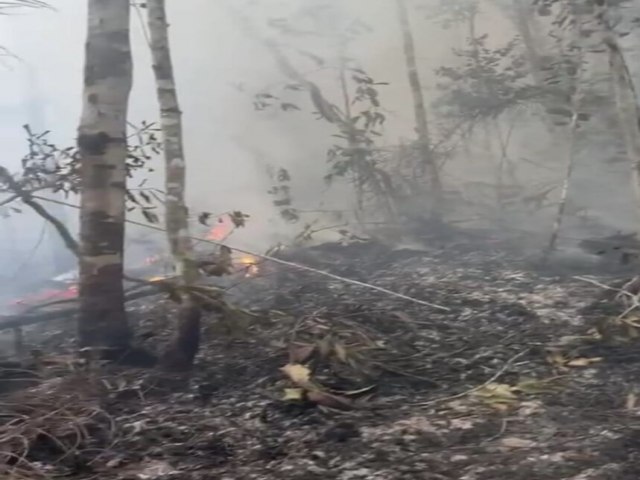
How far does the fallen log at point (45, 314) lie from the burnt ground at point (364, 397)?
0.06 metres

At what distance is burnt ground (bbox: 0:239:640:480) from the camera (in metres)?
1.64

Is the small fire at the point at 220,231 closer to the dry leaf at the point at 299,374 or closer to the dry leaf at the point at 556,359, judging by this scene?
the dry leaf at the point at 299,374

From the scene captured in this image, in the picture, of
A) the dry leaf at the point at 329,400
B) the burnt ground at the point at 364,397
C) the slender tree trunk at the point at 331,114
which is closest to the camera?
the burnt ground at the point at 364,397

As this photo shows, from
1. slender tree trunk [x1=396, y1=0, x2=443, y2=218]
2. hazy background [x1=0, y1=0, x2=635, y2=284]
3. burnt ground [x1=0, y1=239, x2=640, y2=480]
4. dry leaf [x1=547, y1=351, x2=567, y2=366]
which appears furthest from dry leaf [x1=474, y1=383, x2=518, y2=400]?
slender tree trunk [x1=396, y1=0, x2=443, y2=218]

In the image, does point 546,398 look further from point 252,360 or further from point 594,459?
point 252,360

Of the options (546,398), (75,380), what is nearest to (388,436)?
(546,398)

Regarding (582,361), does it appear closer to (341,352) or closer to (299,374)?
(341,352)

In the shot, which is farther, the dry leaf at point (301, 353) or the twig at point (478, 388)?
the dry leaf at point (301, 353)

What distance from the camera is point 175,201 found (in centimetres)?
221

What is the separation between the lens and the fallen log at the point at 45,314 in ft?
8.24

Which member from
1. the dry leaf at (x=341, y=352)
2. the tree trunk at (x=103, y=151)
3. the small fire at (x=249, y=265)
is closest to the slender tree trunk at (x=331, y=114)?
the small fire at (x=249, y=265)

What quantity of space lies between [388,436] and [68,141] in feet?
6.26

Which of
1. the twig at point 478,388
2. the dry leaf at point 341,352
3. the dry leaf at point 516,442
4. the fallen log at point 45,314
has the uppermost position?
the fallen log at point 45,314

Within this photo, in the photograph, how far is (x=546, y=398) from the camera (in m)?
1.87
